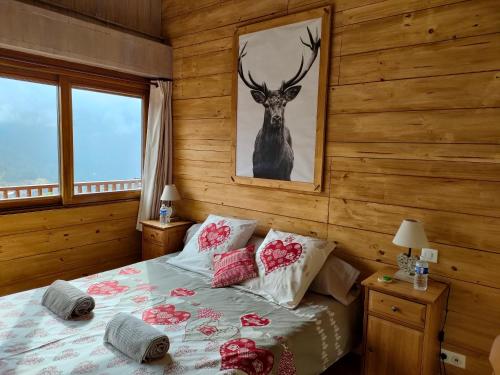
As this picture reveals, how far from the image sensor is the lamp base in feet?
7.12

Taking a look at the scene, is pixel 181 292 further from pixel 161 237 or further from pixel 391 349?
Result: pixel 391 349

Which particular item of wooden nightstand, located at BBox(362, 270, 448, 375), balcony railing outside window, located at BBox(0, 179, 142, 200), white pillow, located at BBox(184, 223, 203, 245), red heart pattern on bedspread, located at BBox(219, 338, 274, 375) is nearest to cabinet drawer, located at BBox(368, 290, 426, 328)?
wooden nightstand, located at BBox(362, 270, 448, 375)

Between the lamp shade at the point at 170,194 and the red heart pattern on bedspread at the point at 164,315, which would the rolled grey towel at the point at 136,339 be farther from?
the lamp shade at the point at 170,194

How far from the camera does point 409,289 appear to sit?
80.9 inches

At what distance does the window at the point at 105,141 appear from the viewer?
3283mm

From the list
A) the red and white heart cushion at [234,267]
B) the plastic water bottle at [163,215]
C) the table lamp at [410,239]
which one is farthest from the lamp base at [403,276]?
the plastic water bottle at [163,215]

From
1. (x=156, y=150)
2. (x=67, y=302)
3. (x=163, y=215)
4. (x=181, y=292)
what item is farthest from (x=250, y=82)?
(x=67, y=302)

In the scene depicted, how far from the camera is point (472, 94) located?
204 cm

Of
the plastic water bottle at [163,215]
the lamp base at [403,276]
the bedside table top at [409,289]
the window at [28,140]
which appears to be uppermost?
the window at [28,140]

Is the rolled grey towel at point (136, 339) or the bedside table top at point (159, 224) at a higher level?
the bedside table top at point (159, 224)

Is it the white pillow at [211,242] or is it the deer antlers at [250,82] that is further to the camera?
the deer antlers at [250,82]

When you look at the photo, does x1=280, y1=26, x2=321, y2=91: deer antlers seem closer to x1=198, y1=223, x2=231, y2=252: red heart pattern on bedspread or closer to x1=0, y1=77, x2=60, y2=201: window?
x1=198, y1=223, x2=231, y2=252: red heart pattern on bedspread

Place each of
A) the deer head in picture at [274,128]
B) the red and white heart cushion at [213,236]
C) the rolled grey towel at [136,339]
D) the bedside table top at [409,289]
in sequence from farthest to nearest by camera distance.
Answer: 1. the red and white heart cushion at [213,236]
2. the deer head in picture at [274,128]
3. the bedside table top at [409,289]
4. the rolled grey towel at [136,339]

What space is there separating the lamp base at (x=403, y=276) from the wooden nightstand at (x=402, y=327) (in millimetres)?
40
